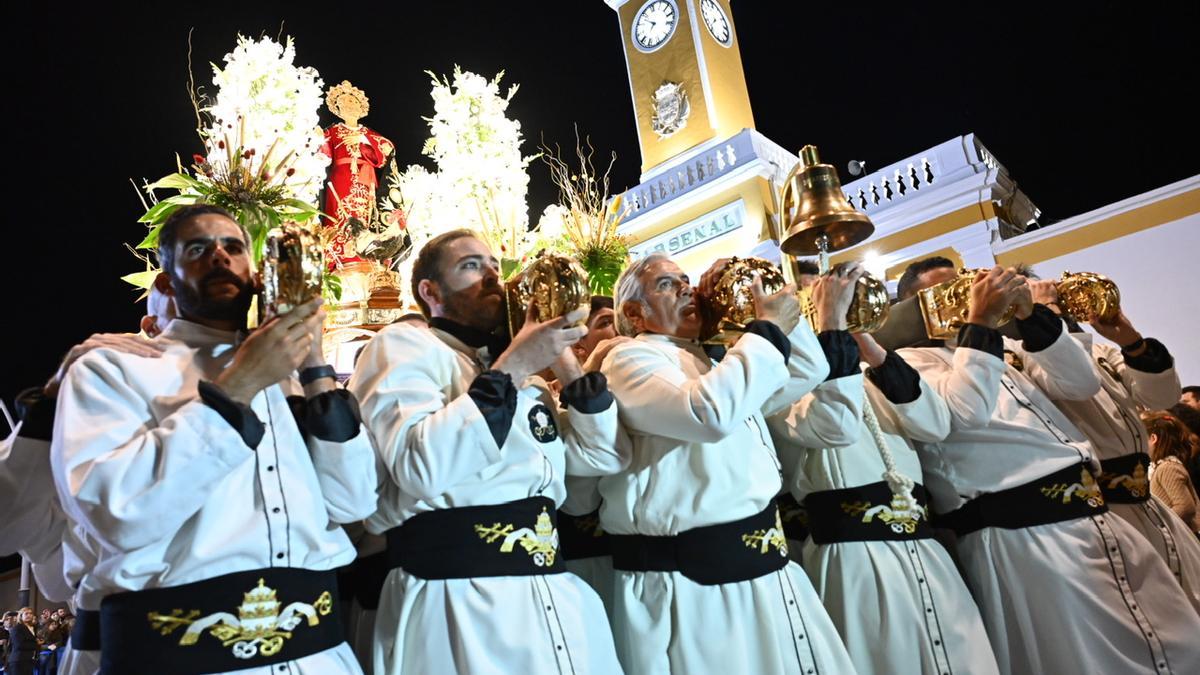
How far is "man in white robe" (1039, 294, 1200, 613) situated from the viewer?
336 cm

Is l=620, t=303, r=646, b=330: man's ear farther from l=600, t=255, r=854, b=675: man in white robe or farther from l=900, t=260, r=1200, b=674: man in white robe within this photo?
l=900, t=260, r=1200, b=674: man in white robe

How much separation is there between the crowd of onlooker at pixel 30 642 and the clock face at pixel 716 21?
1577 cm

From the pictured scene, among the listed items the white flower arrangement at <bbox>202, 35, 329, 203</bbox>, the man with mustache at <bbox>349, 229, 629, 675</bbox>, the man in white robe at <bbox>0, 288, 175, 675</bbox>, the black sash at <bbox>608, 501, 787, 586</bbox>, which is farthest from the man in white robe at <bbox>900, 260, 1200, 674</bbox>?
the white flower arrangement at <bbox>202, 35, 329, 203</bbox>

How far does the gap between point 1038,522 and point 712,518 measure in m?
1.46

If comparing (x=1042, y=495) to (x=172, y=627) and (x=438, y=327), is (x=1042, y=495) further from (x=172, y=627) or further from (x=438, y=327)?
(x=172, y=627)

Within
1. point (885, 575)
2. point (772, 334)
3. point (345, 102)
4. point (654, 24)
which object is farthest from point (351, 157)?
point (654, 24)

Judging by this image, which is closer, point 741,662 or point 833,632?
point 741,662

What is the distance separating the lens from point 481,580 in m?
2.01

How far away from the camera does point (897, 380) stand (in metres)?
2.94

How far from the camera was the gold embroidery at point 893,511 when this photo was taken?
288 centimetres

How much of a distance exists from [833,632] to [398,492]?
52.1 inches

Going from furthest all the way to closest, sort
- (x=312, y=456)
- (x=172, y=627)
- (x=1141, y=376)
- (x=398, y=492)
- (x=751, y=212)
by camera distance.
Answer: (x=751, y=212)
(x=1141, y=376)
(x=398, y=492)
(x=312, y=456)
(x=172, y=627)

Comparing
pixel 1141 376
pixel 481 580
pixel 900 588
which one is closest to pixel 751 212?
pixel 1141 376

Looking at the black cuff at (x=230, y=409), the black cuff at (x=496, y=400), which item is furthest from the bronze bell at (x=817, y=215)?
the black cuff at (x=230, y=409)
